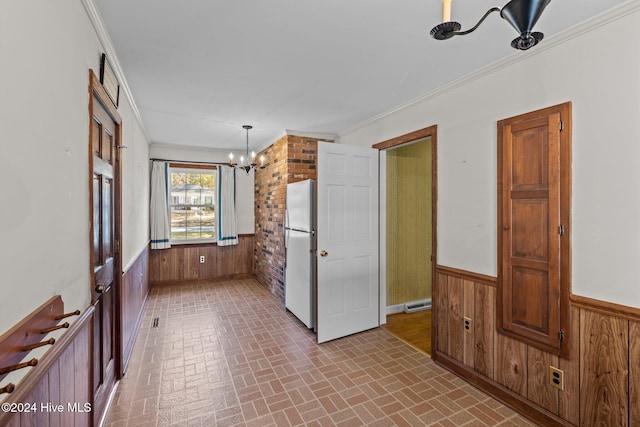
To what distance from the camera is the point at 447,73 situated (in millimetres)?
2498

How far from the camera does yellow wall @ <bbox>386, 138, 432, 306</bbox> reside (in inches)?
162

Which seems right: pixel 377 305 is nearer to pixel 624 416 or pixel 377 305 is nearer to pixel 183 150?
pixel 624 416

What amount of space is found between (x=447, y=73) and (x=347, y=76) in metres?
0.83

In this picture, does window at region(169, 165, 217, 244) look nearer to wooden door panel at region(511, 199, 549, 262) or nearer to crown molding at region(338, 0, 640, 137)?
crown molding at region(338, 0, 640, 137)

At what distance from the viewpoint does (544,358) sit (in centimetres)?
204

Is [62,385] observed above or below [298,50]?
below

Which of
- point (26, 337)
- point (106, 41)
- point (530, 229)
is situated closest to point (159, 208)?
point (106, 41)

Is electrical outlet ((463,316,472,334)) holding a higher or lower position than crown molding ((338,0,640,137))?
lower

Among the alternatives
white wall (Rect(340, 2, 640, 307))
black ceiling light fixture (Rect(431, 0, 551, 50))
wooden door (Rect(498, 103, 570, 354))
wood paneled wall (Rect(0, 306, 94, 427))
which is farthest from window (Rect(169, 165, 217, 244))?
black ceiling light fixture (Rect(431, 0, 551, 50))

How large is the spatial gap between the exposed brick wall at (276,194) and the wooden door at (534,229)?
7.66 ft

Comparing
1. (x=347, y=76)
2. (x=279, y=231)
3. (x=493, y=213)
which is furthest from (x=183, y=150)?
(x=493, y=213)

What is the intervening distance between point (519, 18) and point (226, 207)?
549 cm

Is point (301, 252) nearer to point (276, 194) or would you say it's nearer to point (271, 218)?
point (276, 194)

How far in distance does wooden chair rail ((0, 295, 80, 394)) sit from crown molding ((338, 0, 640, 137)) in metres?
2.98
